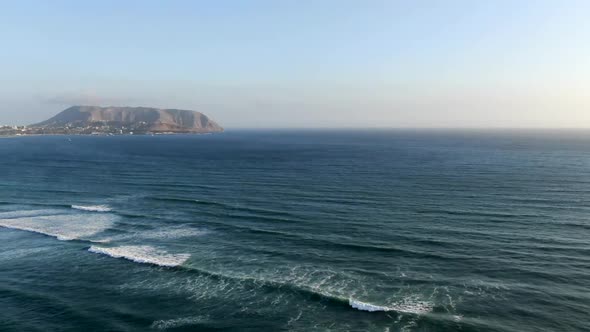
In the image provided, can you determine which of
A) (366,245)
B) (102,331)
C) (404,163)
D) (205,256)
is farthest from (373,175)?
(102,331)

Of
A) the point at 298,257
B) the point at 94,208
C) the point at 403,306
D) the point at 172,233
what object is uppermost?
the point at 94,208

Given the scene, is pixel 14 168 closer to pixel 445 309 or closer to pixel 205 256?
pixel 205 256

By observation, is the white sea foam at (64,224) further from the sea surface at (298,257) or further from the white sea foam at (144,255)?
the white sea foam at (144,255)

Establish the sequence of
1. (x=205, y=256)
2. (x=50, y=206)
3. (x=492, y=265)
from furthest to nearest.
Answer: (x=50, y=206) → (x=205, y=256) → (x=492, y=265)

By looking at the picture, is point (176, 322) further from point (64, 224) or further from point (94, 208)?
point (94, 208)

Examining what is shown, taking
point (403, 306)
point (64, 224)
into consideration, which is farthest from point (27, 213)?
point (403, 306)

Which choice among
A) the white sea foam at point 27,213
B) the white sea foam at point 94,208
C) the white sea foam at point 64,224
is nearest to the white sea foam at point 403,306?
the white sea foam at point 64,224
